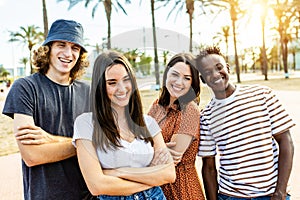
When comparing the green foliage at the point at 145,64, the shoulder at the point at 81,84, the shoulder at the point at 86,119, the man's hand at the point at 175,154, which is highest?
the green foliage at the point at 145,64

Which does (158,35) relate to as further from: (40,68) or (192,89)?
(40,68)

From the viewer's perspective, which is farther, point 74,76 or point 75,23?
point 74,76

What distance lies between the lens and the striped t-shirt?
171cm

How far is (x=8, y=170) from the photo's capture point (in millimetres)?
5605

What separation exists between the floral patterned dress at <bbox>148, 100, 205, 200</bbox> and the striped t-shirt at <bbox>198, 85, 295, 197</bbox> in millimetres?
94

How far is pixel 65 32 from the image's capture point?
1.72 meters

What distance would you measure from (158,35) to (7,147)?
689cm

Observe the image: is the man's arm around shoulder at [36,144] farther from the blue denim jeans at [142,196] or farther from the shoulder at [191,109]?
the shoulder at [191,109]

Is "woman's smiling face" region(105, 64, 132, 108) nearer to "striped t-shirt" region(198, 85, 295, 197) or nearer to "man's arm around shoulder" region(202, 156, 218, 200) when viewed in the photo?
"striped t-shirt" region(198, 85, 295, 197)

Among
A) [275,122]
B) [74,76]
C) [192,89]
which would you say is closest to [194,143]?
[192,89]

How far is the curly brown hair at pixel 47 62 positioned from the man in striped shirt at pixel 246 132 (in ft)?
1.97

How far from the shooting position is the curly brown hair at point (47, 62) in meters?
A: 1.79

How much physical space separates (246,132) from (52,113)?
94 centimetres

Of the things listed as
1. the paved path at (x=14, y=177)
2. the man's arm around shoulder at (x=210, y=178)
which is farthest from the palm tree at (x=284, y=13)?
the man's arm around shoulder at (x=210, y=178)
